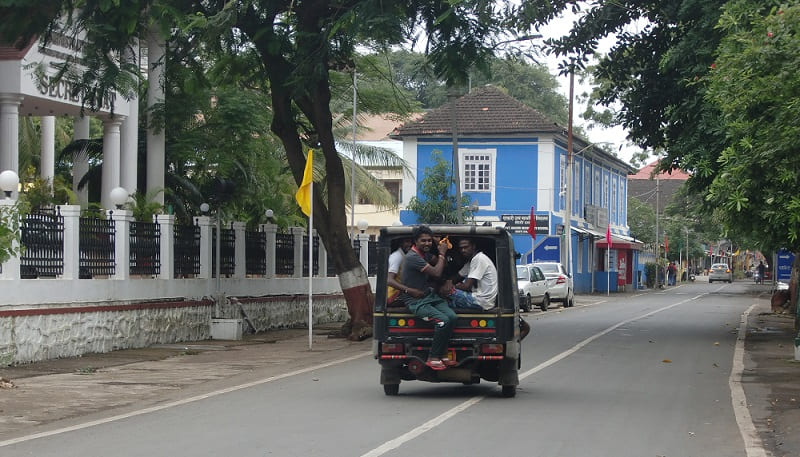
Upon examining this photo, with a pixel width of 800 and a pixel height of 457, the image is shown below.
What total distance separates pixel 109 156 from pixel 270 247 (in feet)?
15.3

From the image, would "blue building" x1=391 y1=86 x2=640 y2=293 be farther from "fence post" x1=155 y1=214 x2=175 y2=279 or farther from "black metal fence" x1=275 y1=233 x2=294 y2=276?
"fence post" x1=155 y1=214 x2=175 y2=279

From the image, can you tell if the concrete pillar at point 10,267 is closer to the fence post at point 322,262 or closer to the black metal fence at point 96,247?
the black metal fence at point 96,247

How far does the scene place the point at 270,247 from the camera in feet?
96.1

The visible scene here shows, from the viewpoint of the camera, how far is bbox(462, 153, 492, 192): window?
5638 centimetres

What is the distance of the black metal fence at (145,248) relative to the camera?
901 inches

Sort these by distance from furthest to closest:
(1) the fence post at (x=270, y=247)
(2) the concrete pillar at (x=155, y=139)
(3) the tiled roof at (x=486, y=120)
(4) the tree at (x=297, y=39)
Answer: (3) the tiled roof at (x=486, y=120)
(1) the fence post at (x=270, y=247)
(2) the concrete pillar at (x=155, y=139)
(4) the tree at (x=297, y=39)

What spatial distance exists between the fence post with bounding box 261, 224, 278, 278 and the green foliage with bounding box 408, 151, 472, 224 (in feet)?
69.1

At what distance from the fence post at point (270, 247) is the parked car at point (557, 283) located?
49.9 feet

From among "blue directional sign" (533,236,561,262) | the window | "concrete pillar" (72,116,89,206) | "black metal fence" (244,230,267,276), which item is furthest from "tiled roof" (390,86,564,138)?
"black metal fence" (244,230,267,276)

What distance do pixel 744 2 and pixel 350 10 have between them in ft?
23.2

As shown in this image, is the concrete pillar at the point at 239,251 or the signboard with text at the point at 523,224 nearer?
the concrete pillar at the point at 239,251

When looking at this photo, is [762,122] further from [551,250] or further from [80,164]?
[551,250]

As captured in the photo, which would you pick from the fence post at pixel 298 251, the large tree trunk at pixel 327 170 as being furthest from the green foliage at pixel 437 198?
the large tree trunk at pixel 327 170

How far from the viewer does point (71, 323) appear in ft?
65.9
